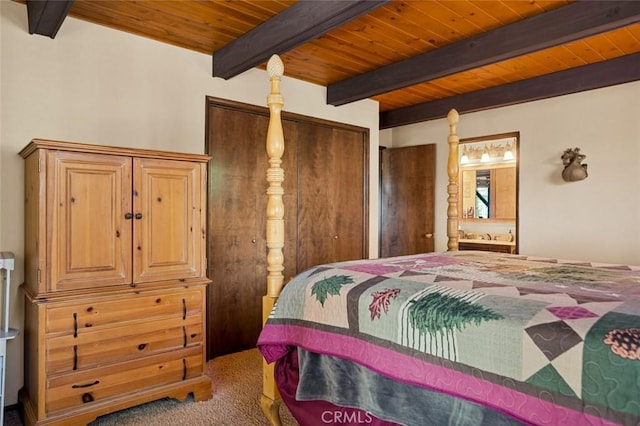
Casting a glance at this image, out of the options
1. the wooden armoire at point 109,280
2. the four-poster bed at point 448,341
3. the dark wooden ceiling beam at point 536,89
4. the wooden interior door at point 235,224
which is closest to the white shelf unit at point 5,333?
the wooden armoire at point 109,280

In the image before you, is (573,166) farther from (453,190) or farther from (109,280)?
(109,280)

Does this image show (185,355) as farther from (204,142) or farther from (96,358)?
(204,142)

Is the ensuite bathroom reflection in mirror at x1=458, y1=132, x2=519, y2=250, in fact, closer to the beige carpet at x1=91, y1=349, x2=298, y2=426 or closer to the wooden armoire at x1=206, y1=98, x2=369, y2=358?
the wooden armoire at x1=206, y1=98, x2=369, y2=358

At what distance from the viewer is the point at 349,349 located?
1636mm

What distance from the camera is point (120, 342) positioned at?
2.23 m

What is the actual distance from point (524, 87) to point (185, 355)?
366cm

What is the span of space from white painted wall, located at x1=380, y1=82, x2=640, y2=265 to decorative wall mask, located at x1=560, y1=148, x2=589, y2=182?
6 cm

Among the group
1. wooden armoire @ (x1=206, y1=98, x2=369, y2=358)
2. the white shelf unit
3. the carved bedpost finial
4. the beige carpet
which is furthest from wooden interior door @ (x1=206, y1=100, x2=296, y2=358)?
the white shelf unit

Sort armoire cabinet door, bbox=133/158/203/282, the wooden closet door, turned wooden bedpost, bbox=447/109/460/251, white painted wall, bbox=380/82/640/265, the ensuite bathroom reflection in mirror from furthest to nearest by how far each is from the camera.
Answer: the ensuite bathroom reflection in mirror
the wooden closet door
white painted wall, bbox=380/82/640/265
turned wooden bedpost, bbox=447/109/460/251
armoire cabinet door, bbox=133/158/203/282

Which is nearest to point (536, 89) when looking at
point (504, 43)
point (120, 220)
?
point (504, 43)

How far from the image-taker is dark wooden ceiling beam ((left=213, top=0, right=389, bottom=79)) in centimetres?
216

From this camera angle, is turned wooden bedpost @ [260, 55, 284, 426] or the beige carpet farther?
the beige carpet

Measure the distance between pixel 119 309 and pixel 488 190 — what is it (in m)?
4.94

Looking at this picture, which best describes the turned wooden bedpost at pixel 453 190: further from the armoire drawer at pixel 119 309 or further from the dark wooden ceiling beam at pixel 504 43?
the armoire drawer at pixel 119 309
